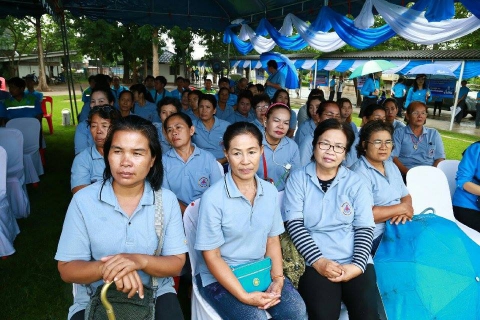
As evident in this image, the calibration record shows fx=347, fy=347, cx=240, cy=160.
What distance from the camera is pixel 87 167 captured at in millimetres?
2572

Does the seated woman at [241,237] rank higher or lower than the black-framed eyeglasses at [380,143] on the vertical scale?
lower

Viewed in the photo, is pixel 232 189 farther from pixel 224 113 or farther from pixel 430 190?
pixel 224 113

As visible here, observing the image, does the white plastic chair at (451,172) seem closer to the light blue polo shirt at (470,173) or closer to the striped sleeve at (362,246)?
the light blue polo shirt at (470,173)

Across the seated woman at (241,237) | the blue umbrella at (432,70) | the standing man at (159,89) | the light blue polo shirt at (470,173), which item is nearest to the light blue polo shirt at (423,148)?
the light blue polo shirt at (470,173)

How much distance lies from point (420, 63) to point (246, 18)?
821cm

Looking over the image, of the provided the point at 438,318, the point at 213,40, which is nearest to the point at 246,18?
the point at 438,318

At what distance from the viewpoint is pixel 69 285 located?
2783mm

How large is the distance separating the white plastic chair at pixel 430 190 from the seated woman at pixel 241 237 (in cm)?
146

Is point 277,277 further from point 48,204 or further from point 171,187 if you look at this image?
point 48,204

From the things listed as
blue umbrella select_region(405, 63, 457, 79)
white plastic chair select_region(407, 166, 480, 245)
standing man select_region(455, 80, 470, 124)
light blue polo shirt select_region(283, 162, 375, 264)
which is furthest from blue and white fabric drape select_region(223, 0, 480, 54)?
standing man select_region(455, 80, 470, 124)

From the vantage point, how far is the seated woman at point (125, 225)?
4.94 feet

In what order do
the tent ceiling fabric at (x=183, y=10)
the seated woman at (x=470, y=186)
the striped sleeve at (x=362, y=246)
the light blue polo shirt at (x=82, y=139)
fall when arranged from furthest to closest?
the tent ceiling fabric at (x=183, y=10)
the light blue polo shirt at (x=82, y=139)
the seated woman at (x=470, y=186)
the striped sleeve at (x=362, y=246)

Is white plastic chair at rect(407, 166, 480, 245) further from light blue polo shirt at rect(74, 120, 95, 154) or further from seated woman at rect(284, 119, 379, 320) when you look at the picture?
light blue polo shirt at rect(74, 120, 95, 154)

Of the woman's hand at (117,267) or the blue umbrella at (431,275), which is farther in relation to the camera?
the blue umbrella at (431,275)
